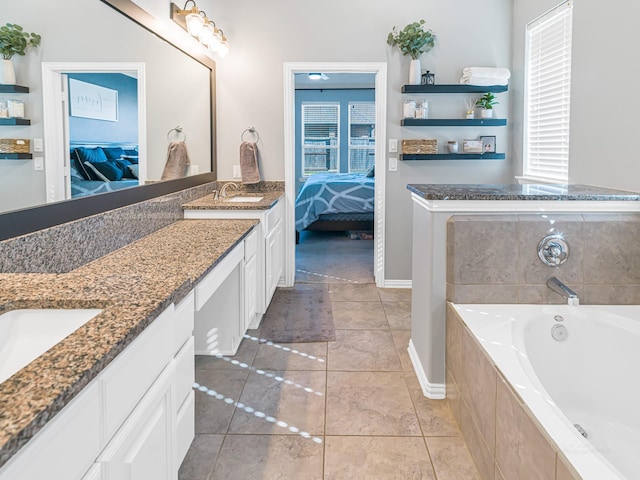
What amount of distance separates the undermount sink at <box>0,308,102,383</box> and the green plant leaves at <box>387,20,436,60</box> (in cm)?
366

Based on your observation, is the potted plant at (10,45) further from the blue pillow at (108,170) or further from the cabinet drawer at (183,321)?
the cabinet drawer at (183,321)

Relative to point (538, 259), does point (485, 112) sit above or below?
above

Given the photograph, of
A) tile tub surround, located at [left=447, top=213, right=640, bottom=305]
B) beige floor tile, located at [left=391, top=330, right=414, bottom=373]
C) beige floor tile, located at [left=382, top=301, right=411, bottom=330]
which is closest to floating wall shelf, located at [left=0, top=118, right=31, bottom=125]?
tile tub surround, located at [left=447, top=213, right=640, bottom=305]

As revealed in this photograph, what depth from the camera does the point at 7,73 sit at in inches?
63.4

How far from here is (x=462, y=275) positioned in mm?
2402

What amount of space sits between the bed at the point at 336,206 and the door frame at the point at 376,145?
2124 millimetres

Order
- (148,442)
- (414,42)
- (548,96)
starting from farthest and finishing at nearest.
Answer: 1. (414,42)
2. (548,96)
3. (148,442)

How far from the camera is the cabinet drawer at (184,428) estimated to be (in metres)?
1.67

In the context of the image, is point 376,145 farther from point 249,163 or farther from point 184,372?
point 184,372

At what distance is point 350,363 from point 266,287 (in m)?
0.96

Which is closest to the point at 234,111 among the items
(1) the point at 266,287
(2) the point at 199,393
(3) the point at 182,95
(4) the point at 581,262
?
(3) the point at 182,95

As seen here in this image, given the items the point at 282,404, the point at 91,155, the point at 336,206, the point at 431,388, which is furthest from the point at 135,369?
the point at 336,206

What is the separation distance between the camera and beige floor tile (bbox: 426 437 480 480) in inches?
76.6

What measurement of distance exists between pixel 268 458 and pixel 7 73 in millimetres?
1660
